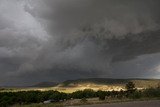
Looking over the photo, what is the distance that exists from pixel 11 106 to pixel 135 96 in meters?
88.5

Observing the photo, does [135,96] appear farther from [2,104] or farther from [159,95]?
[2,104]

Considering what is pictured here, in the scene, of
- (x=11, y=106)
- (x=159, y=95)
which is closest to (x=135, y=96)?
(x=159, y=95)

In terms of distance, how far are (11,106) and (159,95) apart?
10614 centimetres

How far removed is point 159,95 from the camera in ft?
655

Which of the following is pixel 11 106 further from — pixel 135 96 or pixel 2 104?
pixel 135 96

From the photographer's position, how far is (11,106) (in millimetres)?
198500

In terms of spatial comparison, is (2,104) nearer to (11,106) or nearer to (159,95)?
(11,106)

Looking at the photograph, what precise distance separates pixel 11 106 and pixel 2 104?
7.98 m

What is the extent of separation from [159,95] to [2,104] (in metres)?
111

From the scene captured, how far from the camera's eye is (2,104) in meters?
193

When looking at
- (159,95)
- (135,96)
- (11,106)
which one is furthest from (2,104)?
(159,95)

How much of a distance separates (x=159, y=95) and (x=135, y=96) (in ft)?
58.6
